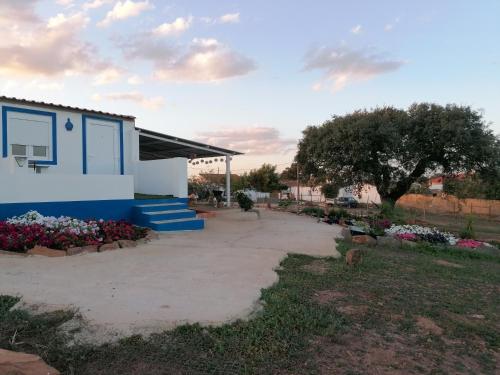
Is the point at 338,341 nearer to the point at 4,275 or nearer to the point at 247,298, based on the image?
the point at 247,298

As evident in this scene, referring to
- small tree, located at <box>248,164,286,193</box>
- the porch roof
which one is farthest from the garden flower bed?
small tree, located at <box>248,164,286,193</box>

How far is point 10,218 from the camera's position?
26.9 ft

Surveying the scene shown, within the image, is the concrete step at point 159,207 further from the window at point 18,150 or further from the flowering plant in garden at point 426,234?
the flowering plant in garden at point 426,234

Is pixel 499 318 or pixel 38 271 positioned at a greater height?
pixel 38 271

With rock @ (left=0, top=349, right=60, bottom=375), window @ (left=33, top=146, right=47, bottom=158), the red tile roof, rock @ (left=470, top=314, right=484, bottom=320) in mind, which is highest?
the red tile roof

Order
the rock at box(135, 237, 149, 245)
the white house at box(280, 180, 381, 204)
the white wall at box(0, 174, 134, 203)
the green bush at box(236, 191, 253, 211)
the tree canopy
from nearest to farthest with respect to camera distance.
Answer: the rock at box(135, 237, 149, 245)
the white wall at box(0, 174, 134, 203)
the green bush at box(236, 191, 253, 211)
the white house at box(280, 180, 381, 204)
the tree canopy

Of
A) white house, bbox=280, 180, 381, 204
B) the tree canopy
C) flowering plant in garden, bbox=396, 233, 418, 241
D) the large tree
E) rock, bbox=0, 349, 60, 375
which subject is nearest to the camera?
rock, bbox=0, 349, 60, 375

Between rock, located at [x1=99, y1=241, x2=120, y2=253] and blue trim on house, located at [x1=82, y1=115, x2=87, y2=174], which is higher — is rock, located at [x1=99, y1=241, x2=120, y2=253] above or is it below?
below

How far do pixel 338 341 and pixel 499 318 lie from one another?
227 cm

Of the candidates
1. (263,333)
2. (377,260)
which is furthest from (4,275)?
(377,260)

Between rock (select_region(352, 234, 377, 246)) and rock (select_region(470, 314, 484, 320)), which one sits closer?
rock (select_region(470, 314, 484, 320))

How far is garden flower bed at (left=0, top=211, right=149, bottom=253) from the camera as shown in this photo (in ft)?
22.4

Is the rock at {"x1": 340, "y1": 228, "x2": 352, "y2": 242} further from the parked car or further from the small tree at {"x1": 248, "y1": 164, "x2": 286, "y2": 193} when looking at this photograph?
the small tree at {"x1": 248, "y1": 164, "x2": 286, "y2": 193}

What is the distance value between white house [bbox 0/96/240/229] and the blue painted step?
0.31 ft
